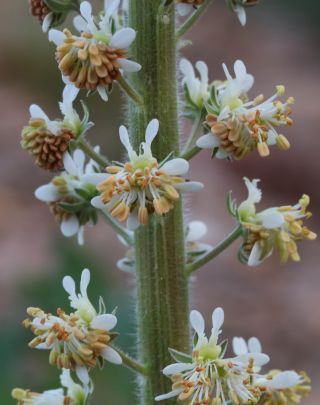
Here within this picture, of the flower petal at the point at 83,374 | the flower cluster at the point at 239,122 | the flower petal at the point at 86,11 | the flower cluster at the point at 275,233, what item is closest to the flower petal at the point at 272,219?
the flower cluster at the point at 275,233

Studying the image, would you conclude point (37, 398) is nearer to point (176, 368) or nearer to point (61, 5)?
point (176, 368)

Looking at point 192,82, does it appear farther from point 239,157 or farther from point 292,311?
point 292,311

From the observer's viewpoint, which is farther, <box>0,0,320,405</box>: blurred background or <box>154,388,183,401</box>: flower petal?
<box>0,0,320,405</box>: blurred background

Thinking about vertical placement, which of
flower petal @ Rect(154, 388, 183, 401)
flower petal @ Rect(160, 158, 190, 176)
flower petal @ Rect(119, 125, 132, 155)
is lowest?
flower petal @ Rect(154, 388, 183, 401)

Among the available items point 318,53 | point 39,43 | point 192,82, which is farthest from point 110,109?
point 192,82

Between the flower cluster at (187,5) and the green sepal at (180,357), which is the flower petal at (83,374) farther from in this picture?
the flower cluster at (187,5)

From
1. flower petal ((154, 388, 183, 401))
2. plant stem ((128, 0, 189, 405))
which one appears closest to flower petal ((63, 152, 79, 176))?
plant stem ((128, 0, 189, 405))

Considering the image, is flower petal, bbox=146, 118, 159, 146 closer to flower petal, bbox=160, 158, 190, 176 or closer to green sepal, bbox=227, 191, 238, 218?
flower petal, bbox=160, 158, 190, 176
